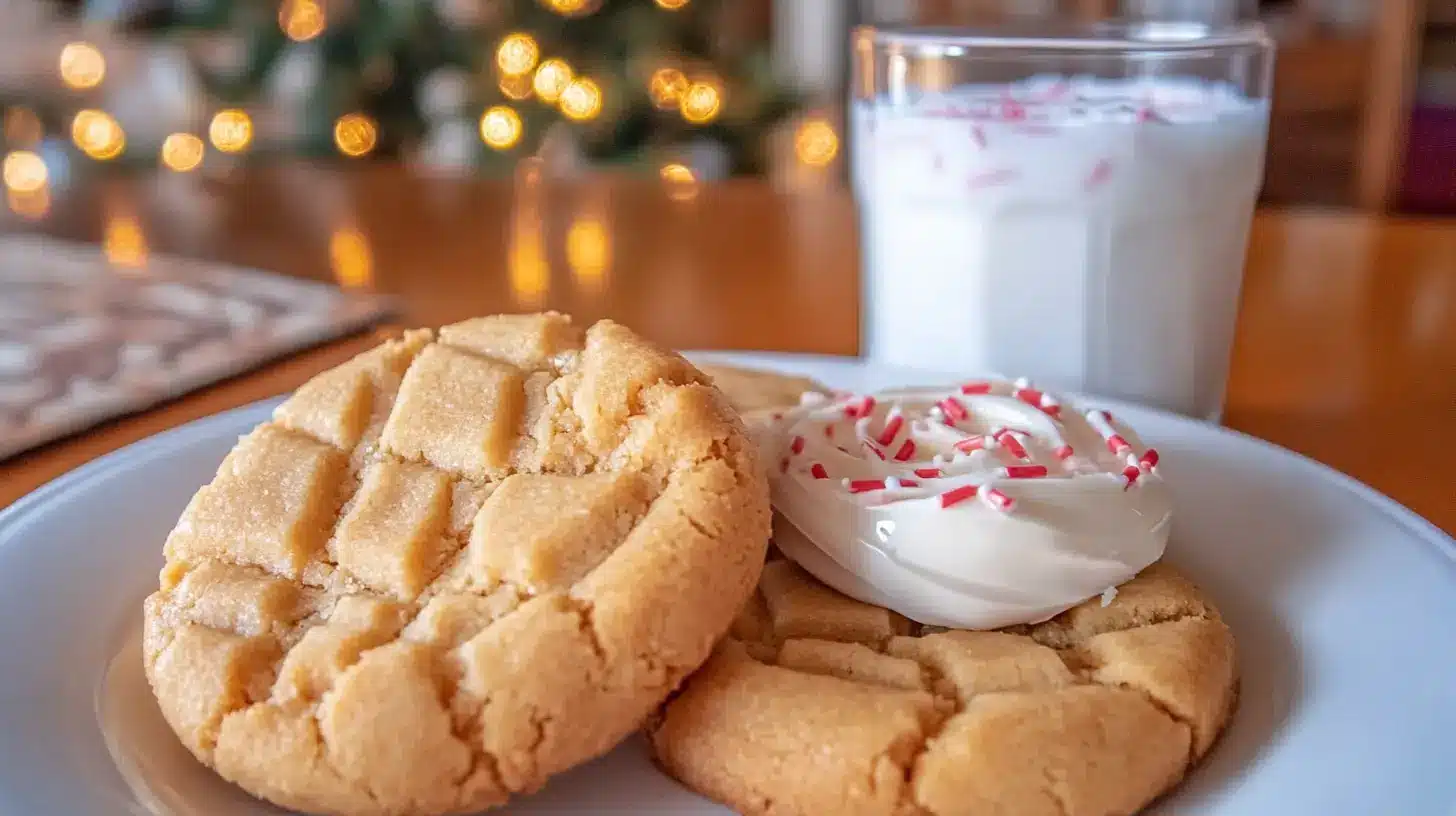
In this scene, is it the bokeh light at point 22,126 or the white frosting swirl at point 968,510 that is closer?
the white frosting swirl at point 968,510

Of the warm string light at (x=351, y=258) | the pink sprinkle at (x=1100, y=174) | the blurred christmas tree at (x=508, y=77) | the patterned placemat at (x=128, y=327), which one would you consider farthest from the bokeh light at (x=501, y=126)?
the pink sprinkle at (x=1100, y=174)

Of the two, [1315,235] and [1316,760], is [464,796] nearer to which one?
[1316,760]

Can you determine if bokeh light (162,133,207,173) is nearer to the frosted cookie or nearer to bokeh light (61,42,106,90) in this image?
bokeh light (61,42,106,90)

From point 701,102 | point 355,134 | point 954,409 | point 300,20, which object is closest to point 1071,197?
point 954,409

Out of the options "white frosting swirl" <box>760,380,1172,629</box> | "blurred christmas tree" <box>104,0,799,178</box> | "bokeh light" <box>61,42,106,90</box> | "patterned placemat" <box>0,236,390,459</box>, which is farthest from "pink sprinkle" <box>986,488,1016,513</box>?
"bokeh light" <box>61,42,106,90</box>

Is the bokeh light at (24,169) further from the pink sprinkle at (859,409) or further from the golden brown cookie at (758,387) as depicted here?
the pink sprinkle at (859,409)
